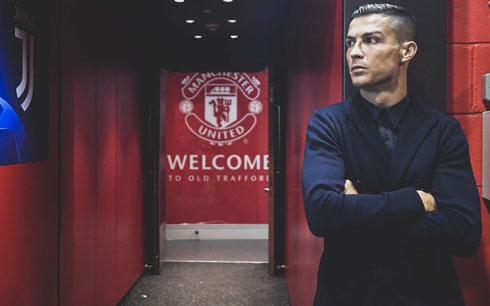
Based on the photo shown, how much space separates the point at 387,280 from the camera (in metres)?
1.27

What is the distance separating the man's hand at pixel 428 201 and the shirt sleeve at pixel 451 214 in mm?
11

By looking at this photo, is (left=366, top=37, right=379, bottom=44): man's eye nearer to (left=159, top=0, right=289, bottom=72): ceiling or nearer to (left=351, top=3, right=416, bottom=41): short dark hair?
(left=351, top=3, right=416, bottom=41): short dark hair

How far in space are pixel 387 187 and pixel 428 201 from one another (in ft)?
0.38

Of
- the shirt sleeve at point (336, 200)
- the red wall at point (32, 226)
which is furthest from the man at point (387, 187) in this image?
the red wall at point (32, 226)

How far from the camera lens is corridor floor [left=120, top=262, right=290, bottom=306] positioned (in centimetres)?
414

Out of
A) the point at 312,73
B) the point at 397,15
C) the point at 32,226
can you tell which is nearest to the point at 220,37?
the point at 312,73

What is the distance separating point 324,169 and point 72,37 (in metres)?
2.30

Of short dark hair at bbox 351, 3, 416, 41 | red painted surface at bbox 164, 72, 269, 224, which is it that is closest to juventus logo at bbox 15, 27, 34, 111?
A: short dark hair at bbox 351, 3, 416, 41

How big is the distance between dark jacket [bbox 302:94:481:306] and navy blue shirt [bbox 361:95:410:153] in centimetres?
3

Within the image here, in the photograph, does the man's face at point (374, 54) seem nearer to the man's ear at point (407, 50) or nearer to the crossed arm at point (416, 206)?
the man's ear at point (407, 50)

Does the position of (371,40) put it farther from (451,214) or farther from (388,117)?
(451,214)

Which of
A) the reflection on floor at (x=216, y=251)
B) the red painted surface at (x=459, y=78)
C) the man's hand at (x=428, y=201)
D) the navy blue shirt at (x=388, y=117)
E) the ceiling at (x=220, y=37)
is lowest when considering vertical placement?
the reflection on floor at (x=216, y=251)

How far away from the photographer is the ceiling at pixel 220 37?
182 inches

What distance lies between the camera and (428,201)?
122 centimetres
